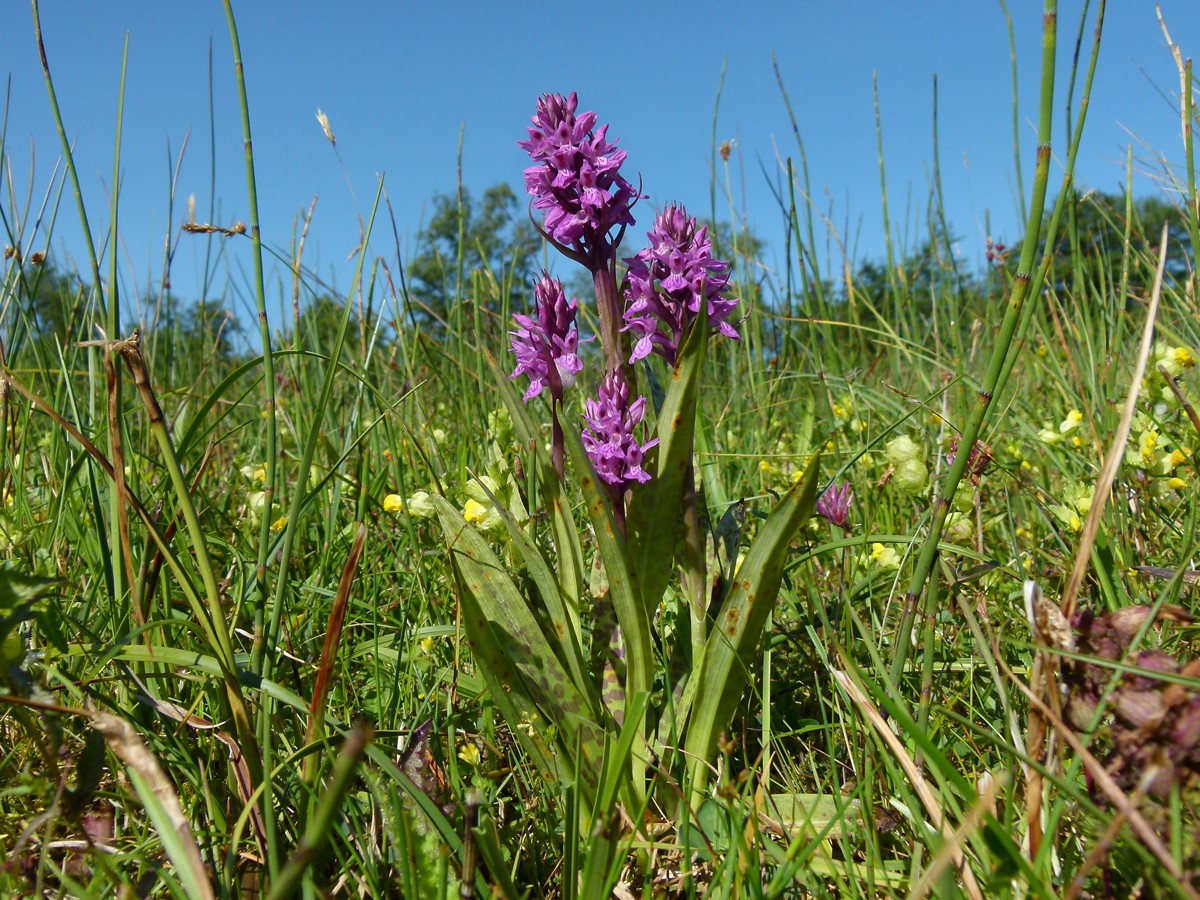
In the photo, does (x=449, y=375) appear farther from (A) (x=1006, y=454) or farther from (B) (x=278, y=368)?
(A) (x=1006, y=454)

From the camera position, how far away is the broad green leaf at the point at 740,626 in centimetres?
104

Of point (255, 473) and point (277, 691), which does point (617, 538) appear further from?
point (255, 473)

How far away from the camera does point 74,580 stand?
5.05 feet

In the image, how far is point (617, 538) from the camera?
1.05 meters

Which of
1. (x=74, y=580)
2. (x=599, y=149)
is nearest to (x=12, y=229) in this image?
(x=74, y=580)

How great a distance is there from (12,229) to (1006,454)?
2.48 m

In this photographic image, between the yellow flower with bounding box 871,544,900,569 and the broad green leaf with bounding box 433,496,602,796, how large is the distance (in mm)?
757

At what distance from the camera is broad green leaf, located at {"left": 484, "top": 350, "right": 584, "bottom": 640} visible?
112 centimetres

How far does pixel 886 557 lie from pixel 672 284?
30.1 inches

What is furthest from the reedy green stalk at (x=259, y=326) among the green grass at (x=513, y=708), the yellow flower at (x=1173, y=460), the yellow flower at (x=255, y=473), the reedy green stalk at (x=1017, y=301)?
the yellow flower at (x=1173, y=460)

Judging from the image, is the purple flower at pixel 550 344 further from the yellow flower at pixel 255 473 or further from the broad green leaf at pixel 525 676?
the yellow flower at pixel 255 473

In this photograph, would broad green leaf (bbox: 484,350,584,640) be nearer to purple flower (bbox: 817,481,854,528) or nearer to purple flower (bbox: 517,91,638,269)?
purple flower (bbox: 517,91,638,269)

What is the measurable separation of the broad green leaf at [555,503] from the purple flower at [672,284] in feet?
0.67

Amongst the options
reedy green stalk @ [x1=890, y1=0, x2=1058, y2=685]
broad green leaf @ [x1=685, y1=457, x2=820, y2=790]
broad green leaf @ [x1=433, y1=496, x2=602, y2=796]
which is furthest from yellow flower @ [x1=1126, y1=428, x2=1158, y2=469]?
broad green leaf @ [x1=433, y1=496, x2=602, y2=796]
